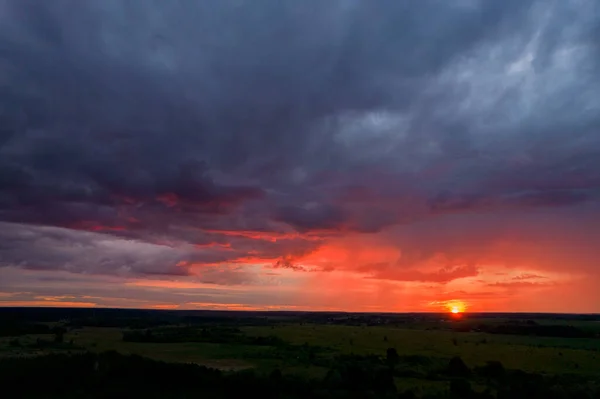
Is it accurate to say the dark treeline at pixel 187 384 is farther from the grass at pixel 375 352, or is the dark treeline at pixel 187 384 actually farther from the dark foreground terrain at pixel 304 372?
the grass at pixel 375 352

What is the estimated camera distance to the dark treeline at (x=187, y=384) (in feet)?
119

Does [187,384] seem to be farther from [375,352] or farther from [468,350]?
[468,350]

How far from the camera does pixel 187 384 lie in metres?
38.8

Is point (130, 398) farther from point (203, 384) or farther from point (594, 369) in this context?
point (594, 369)

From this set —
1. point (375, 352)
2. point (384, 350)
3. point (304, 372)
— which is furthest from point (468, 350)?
point (304, 372)

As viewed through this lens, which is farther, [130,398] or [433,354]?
[433,354]

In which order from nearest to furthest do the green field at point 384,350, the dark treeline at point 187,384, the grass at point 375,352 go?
the dark treeline at point 187,384, the grass at point 375,352, the green field at point 384,350

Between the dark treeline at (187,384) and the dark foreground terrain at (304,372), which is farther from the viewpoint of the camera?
the dark foreground terrain at (304,372)

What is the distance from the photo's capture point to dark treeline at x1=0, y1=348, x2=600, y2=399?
36344 mm

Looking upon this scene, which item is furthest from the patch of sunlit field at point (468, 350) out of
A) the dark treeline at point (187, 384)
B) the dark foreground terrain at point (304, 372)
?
the dark treeline at point (187, 384)

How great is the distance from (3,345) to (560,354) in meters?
68.8

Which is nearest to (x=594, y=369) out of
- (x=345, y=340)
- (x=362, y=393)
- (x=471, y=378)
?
(x=471, y=378)

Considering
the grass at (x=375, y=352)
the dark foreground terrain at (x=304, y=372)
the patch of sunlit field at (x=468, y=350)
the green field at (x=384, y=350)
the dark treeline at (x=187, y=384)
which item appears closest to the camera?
the dark treeline at (x=187, y=384)

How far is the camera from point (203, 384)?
38.7 meters
